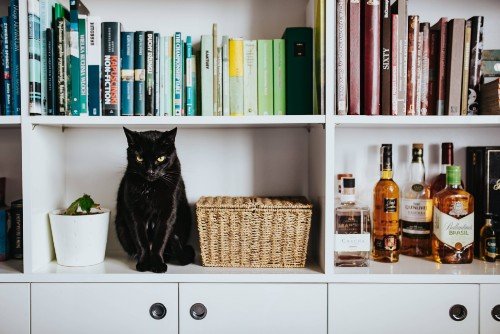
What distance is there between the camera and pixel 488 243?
4.07 feet

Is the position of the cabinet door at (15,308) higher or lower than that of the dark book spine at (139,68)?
lower

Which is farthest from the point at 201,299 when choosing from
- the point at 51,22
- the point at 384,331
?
the point at 51,22

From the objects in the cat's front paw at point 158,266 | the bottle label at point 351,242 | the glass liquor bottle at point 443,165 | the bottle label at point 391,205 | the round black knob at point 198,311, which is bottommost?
the round black knob at point 198,311

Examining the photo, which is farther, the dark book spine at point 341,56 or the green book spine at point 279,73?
the green book spine at point 279,73

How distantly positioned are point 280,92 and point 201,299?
0.60m

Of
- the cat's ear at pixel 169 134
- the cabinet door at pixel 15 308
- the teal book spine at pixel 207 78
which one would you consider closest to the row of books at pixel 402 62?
the teal book spine at pixel 207 78

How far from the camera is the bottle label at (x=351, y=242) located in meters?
1.16

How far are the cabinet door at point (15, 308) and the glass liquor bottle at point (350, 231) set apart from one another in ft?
2.70

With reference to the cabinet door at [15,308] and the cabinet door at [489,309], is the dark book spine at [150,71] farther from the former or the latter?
the cabinet door at [489,309]

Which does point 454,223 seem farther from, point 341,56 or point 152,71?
point 152,71

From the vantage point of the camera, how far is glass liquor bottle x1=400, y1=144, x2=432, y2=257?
1280mm

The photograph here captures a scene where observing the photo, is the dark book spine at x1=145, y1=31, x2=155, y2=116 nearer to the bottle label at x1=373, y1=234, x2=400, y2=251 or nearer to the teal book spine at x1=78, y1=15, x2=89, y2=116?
the teal book spine at x1=78, y1=15, x2=89, y2=116

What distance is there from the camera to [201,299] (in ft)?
3.70

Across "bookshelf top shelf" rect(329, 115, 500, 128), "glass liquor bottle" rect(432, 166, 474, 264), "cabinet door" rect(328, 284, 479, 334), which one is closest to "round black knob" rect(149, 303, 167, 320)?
"cabinet door" rect(328, 284, 479, 334)
